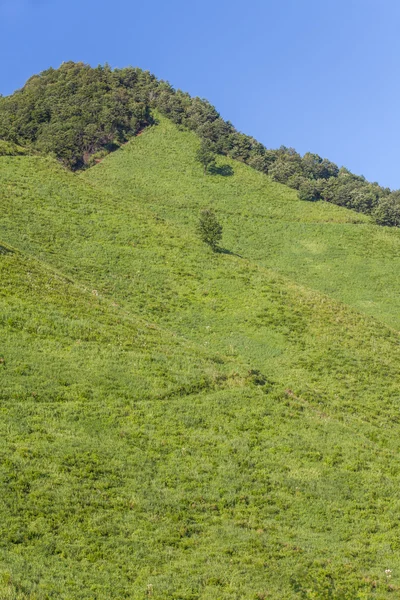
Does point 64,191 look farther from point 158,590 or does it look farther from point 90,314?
point 158,590

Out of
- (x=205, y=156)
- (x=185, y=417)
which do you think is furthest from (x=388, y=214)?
(x=185, y=417)

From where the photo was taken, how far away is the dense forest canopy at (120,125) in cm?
10944

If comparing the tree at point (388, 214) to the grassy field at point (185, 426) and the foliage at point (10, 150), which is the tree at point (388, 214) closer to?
the grassy field at point (185, 426)

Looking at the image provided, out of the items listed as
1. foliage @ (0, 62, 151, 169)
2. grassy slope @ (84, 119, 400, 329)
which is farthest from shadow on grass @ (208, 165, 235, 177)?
foliage @ (0, 62, 151, 169)

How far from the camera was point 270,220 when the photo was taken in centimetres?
8875

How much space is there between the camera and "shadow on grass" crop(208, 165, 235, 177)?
10925 cm

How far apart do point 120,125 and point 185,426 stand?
343ft

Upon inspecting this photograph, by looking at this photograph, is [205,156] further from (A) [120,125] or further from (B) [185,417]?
(B) [185,417]

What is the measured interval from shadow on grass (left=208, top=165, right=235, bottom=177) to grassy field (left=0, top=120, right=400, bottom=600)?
47.3 m

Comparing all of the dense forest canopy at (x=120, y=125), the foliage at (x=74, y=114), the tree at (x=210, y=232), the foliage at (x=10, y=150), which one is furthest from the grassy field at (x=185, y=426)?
the foliage at (x=74, y=114)

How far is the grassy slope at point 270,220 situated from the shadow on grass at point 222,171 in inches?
61.4

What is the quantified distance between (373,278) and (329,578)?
53.6 m

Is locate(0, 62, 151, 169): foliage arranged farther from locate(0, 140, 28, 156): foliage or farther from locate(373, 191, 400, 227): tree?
locate(373, 191, 400, 227): tree

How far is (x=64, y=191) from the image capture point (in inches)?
2985
